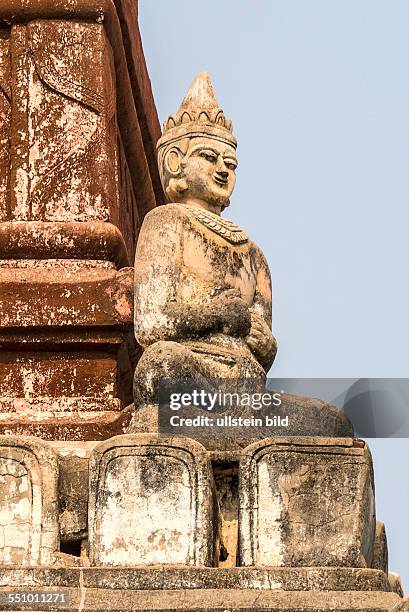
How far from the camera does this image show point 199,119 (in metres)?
12.8

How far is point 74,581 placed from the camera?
10430mm

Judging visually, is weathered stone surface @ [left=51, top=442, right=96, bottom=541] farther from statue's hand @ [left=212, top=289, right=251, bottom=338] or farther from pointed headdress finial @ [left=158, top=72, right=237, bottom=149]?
pointed headdress finial @ [left=158, top=72, right=237, bottom=149]

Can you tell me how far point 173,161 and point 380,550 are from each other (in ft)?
8.84

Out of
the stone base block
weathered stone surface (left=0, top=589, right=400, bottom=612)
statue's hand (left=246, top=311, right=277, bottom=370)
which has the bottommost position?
weathered stone surface (left=0, top=589, right=400, bottom=612)

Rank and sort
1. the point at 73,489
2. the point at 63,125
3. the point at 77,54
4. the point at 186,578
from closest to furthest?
the point at 186,578, the point at 73,489, the point at 63,125, the point at 77,54

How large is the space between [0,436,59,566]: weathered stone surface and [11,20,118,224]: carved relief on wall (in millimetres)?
2502

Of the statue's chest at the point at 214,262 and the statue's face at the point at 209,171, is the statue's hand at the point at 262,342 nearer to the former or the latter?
the statue's chest at the point at 214,262

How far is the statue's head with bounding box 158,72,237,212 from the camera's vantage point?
12.7m

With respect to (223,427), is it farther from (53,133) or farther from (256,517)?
(53,133)

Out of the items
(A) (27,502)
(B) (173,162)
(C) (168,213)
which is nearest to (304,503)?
(A) (27,502)

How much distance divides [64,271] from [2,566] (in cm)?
277

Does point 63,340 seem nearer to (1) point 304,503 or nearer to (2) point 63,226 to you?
(2) point 63,226

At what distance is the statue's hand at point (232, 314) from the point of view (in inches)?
470

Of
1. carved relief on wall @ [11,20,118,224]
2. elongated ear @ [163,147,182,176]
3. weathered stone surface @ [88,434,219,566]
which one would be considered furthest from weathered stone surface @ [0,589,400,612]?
carved relief on wall @ [11,20,118,224]
